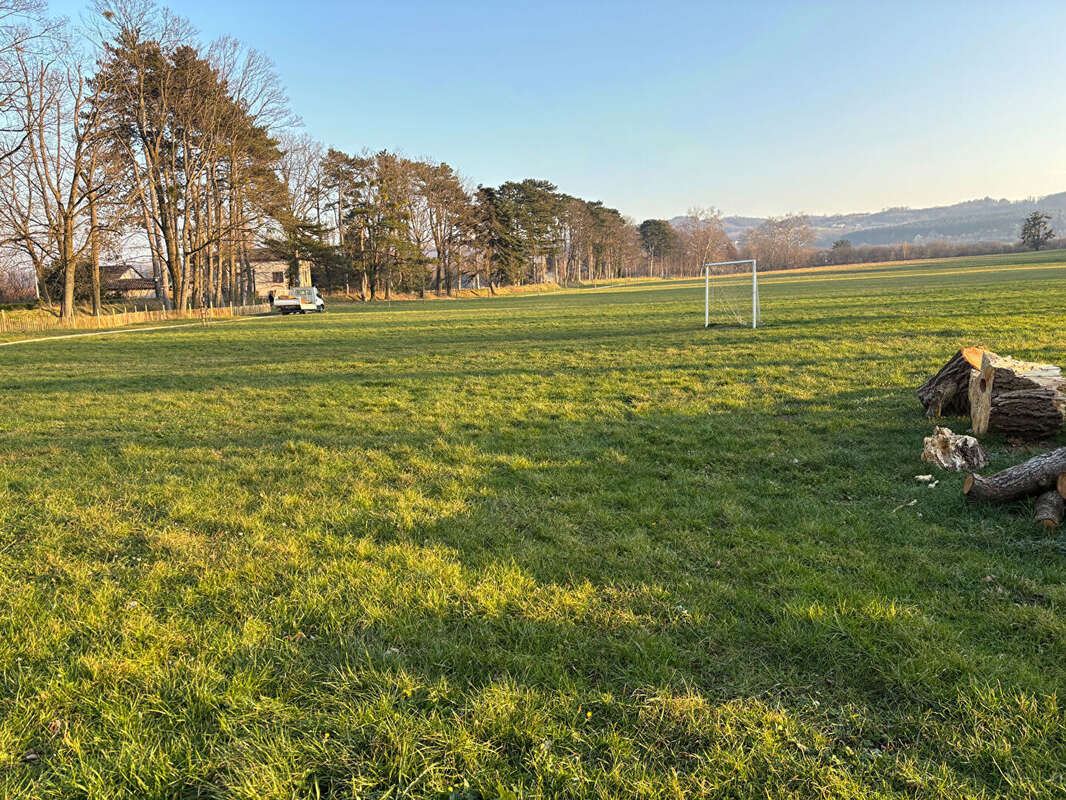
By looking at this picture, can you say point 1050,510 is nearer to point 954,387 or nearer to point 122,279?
point 954,387

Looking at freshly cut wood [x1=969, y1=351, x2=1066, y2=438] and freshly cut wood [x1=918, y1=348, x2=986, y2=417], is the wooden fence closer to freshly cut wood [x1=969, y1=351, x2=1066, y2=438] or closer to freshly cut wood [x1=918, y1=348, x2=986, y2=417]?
freshly cut wood [x1=918, y1=348, x2=986, y2=417]

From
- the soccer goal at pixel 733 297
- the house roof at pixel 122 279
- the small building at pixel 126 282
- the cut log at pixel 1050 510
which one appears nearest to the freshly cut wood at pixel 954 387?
the cut log at pixel 1050 510

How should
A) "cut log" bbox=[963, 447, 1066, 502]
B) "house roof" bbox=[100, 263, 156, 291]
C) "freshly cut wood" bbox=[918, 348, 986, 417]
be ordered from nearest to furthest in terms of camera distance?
"cut log" bbox=[963, 447, 1066, 502]
"freshly cut wood" bbox=[918, 348, 986, 417]
"house roof" bbox=[100, 263, 156, 291]

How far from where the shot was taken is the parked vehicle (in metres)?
38.1

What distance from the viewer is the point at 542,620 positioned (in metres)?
3.09

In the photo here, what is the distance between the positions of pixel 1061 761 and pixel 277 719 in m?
3.07

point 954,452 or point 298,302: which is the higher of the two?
point 298,302

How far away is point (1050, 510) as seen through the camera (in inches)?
152

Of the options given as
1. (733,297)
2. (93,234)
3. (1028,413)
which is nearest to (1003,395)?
(1028,413)

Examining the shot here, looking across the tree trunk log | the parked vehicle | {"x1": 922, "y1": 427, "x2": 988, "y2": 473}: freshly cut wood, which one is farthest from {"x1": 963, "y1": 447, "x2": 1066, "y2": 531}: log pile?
the parked vehicle

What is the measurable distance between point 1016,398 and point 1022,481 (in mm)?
1984

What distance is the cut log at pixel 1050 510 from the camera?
380 centimetres

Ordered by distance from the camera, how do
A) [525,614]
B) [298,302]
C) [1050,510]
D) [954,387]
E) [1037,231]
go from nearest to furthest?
1. [525,614]
2. [1050,510]
3. [954,387]
4. [298,302]
5. [1037,231]

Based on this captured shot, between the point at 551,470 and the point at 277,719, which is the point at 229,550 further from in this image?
the point at 551,470
